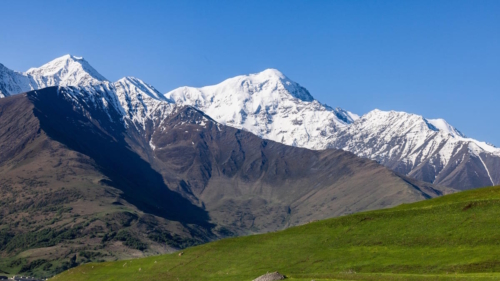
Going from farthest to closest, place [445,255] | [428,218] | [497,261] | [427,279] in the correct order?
[428,218] < [445,255] < [497,261] < [427,279]

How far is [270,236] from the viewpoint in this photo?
105 metres

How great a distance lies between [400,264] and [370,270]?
395 centimetres

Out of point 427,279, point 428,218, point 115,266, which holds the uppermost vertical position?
point 428,218

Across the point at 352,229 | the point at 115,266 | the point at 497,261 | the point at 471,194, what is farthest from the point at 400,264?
the point at 115,266

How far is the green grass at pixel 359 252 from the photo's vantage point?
77.6 m

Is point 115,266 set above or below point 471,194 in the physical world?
below

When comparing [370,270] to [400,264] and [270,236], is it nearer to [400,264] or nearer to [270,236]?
[400,264]

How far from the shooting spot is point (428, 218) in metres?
94.4

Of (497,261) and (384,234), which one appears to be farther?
(384,234)

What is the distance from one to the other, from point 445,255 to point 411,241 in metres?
8.34

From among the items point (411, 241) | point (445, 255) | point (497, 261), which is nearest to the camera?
point (497, 261)

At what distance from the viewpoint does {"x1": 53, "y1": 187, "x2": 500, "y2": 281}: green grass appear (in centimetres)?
7756

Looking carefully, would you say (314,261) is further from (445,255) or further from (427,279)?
(427,279)

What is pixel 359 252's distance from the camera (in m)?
87.9
